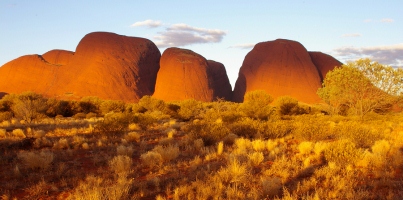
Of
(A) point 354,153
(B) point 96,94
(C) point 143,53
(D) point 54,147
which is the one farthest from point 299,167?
(C) point 143,53

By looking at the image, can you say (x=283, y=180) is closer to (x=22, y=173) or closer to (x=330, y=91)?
(x=22, y=173)

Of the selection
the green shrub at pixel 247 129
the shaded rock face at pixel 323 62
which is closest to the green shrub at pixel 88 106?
the green shrub at pixel 247 129

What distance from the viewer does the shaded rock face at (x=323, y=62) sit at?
5226 cm

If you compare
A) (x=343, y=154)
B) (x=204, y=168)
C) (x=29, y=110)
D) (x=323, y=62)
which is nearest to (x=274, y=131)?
(x=343, y=154)

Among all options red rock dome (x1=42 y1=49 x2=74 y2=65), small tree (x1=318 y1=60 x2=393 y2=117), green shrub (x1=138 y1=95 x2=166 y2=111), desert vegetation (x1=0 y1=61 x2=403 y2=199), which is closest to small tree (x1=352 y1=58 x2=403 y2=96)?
small tree (x1=318 y1=60 x2=393 y2=117)

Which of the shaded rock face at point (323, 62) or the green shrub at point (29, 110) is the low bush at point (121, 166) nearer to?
the green shrub at point (29, 110)

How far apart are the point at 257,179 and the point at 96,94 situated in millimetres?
39622

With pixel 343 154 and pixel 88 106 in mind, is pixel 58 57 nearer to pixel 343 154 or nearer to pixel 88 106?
pixel 88 106

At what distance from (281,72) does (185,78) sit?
1641 cm

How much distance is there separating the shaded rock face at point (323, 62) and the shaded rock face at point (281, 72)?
172 millimetres

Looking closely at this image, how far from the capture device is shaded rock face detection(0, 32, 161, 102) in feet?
141

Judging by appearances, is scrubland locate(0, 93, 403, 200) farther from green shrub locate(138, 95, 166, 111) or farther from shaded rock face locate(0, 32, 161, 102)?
shaded rock face locate(0, 32, 161, 102)

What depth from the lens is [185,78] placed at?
4541cm

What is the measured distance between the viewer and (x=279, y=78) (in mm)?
48875
